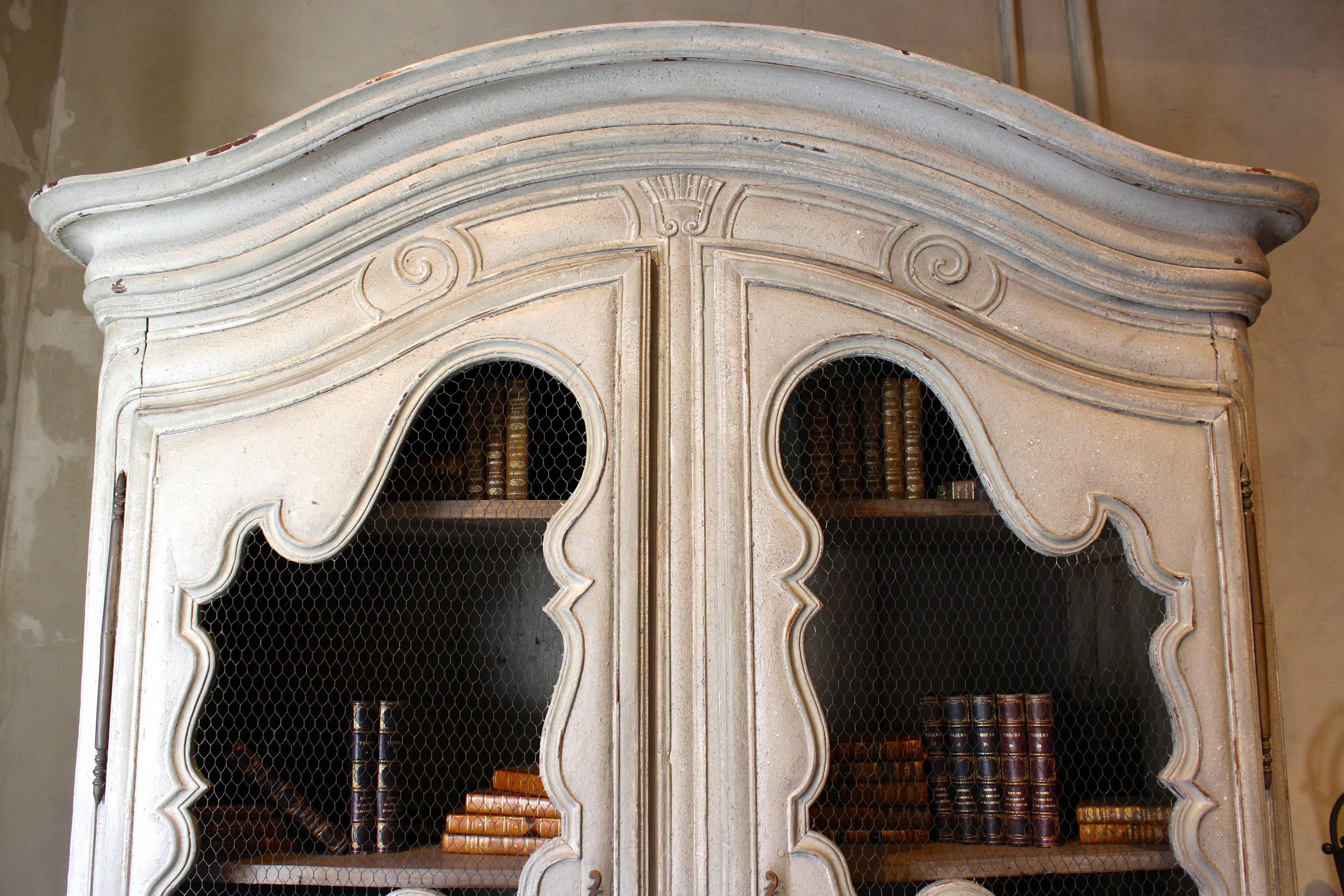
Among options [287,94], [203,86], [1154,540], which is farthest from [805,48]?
[203,86]

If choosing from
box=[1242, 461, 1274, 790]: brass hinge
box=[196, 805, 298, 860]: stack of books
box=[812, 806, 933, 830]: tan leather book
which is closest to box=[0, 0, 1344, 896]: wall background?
box=[1242, 461, 1274, 790]: brass hinge

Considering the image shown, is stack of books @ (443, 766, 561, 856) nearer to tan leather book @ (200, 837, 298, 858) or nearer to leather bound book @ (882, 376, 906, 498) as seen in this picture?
tan leather book @ (200, 837, 298, 858)

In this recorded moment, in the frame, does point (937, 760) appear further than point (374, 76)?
No

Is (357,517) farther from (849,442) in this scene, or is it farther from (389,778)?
(849,442)

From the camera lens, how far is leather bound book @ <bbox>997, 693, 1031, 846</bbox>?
109cm

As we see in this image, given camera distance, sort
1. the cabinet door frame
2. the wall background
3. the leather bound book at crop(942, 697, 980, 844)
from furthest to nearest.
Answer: the wall background
the leather bound book at crop(942, 697, 980, 844)
the cabinet door frame

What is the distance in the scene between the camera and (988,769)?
1.11 m

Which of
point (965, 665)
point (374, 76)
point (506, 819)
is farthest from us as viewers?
point (374, 76)

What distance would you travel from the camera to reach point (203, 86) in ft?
5.60

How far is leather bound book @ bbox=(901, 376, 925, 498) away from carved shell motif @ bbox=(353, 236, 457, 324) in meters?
0.52

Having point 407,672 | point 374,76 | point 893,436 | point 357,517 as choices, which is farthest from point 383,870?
point 374,76

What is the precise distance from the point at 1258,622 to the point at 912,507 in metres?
0.40

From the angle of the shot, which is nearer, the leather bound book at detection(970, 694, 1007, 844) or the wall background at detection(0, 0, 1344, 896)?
the leather bound book at detection(970, 694, 1007, 844)

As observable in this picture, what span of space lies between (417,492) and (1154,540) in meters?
0.81
